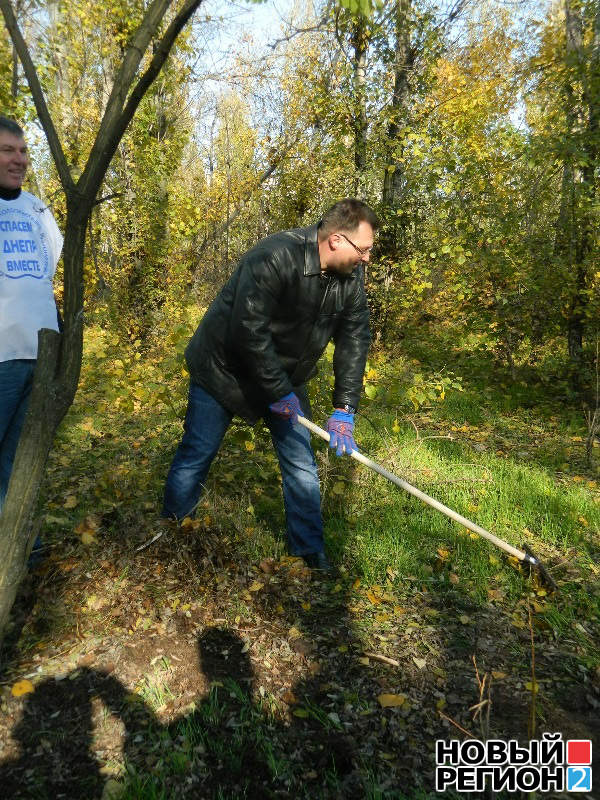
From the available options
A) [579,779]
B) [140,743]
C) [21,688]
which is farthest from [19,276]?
[579,779]

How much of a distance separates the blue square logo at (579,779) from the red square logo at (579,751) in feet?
0.13

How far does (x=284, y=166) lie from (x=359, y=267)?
421 inches

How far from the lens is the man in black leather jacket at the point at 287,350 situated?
2839 millimetres

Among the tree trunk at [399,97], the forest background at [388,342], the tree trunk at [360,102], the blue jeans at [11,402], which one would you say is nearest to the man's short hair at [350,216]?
the forest background at [388,342]

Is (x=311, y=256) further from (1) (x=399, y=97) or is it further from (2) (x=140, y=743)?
(1) (x=399, y=97)

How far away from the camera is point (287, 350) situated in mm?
3092

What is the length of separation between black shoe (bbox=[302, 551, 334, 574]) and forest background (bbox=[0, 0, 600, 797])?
0.46 feet

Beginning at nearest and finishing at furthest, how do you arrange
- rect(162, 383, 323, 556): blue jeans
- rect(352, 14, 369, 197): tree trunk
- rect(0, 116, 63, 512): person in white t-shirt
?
rect(0, 116, 63, 512): person in white t-shirt
rect(162, 383, 323, 556): blue jeans
rect(352, 14, 369, 197): tree trunk

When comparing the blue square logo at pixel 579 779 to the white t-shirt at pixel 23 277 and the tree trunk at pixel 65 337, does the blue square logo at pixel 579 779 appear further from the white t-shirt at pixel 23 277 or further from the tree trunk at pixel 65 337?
the white t-shirt at pixel 23 277

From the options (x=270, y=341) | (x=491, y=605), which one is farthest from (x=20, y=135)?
(x=491, y=605)

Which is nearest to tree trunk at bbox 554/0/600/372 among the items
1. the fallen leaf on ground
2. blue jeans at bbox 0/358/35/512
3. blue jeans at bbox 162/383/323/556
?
blue jeans at bbox 162/383/323/556

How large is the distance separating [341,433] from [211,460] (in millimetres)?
748

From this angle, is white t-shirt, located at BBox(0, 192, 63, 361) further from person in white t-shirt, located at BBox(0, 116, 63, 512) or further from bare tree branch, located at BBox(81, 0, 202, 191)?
bare tree branch, located at BBox(81, 0, 202, 191)

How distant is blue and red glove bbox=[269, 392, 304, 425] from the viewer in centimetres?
298
